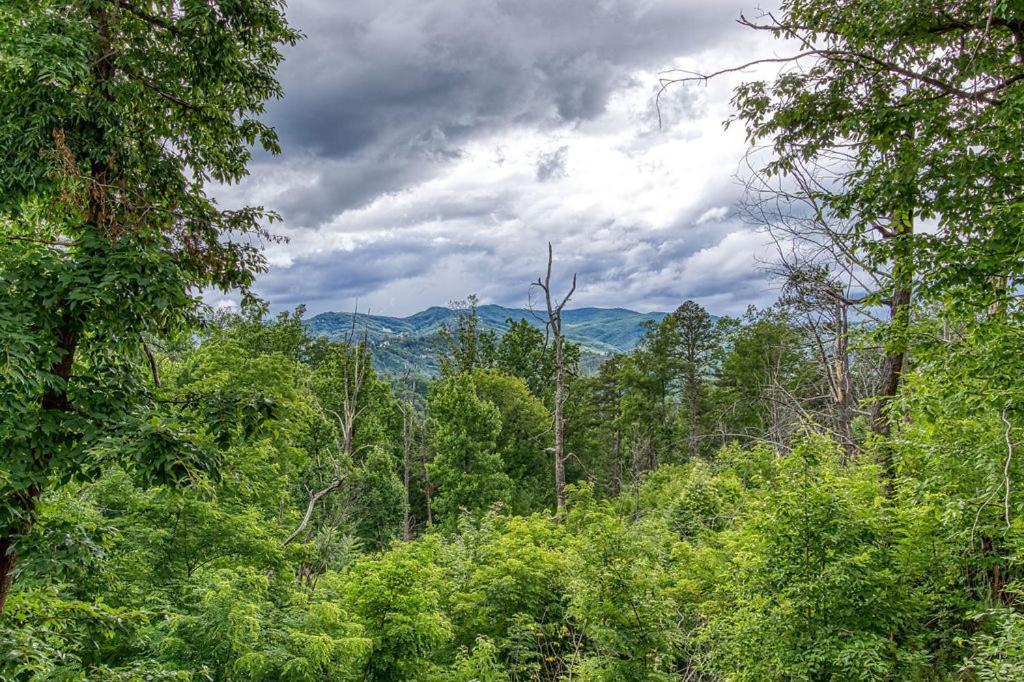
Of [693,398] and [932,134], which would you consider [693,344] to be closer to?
[693,398]

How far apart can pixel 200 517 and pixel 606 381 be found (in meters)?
27.1

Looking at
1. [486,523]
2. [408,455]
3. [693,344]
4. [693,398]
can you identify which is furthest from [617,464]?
[486,523]

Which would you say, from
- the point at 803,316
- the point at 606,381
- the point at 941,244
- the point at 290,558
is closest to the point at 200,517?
the point at 290,558

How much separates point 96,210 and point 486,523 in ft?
35.5

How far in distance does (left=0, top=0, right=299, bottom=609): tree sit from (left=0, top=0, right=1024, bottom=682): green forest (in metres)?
0.02

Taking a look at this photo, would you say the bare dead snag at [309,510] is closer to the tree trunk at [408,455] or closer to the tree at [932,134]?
the tree at [932,134]

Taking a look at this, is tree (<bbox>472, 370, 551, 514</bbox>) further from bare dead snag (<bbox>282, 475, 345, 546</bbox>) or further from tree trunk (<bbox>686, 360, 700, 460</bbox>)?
bare dead snag (<bbox>282, 475, 345, 546</bbox>)

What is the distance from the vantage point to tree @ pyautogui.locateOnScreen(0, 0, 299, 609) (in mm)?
3672

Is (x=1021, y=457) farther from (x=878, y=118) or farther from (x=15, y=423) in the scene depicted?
(x=15, y=423)

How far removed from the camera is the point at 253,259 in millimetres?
5059

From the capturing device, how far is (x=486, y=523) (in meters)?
13.3

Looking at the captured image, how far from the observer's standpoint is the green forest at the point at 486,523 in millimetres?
3893

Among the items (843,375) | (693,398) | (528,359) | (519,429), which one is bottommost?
(519,429)

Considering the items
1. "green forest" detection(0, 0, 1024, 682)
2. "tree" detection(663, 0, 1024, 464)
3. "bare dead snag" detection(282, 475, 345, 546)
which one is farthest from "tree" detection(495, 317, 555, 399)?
"tree" detection(663, 0, 1024, 464)
